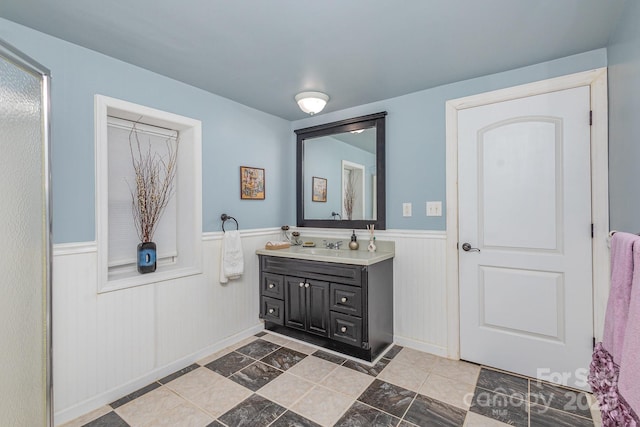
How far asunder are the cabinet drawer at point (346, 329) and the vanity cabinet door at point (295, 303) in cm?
30

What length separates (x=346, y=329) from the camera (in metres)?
2.44

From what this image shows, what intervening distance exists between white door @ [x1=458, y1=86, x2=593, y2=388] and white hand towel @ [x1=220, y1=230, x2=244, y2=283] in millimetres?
1886

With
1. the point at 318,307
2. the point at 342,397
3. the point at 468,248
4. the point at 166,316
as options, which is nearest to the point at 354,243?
the point at 318,307

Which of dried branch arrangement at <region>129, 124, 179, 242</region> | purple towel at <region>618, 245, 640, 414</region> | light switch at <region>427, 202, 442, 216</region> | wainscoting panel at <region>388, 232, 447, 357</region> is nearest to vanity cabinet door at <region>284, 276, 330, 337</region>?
wainscoting panel at <region>388, 232, 447, 357</region>

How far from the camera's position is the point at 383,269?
8.53ft

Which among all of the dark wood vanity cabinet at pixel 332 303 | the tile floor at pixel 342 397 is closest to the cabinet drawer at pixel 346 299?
the dark wood vanity cabinet at pixel 332 303

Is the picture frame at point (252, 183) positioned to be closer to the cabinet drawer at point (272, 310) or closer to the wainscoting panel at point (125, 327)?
the wainscoting panel at point (125, 327)

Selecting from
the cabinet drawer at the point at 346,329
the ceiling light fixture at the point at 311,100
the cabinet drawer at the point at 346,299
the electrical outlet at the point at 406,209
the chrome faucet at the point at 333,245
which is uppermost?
the ceiling light fixture at the point at 311,100

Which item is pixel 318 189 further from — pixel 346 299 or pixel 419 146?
pixel 346 299

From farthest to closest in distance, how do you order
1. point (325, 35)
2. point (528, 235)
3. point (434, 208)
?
point (434, 208) < point (528, 235) < point (325, 35)

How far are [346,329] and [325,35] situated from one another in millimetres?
2094

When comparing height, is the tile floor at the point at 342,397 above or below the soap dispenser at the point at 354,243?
below

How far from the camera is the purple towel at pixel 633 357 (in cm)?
88

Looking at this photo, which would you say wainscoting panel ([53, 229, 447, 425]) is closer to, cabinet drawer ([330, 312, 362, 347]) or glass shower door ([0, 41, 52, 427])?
glass shower door ([0, 41, 52, 427])
